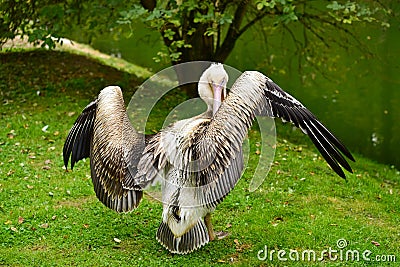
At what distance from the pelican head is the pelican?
10 millimetres

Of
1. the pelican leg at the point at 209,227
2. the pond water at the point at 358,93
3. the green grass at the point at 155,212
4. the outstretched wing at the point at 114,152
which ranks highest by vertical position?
the outstretched wing at the point at 114,152

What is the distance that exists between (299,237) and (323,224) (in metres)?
0.54

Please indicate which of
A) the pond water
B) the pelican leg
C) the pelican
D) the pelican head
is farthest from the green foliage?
the pelican leg

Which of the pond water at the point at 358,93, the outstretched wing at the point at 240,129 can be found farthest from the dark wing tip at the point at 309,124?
the pond water at the point at 358,93

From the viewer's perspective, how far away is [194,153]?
18.5 feet

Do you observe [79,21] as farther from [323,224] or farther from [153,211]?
[323,224]

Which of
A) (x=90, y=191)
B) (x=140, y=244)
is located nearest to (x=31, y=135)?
(x=90, y=191)

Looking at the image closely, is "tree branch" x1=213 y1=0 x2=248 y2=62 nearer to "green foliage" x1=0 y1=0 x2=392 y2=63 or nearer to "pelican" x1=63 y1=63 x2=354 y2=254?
"green foliage" x1=0 y1=0 x2=392 y2=63

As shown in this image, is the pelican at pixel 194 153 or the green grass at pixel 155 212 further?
the green grass at pixel 155 212

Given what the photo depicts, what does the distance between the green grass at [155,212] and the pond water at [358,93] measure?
8.16 feet

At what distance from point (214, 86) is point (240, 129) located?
2.30 ft

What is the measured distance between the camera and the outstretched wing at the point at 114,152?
600cm

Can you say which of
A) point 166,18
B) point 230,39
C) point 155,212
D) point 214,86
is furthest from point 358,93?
point 214,86

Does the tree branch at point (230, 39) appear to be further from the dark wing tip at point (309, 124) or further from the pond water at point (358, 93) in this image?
the dark wing tip at point (309, 124)
